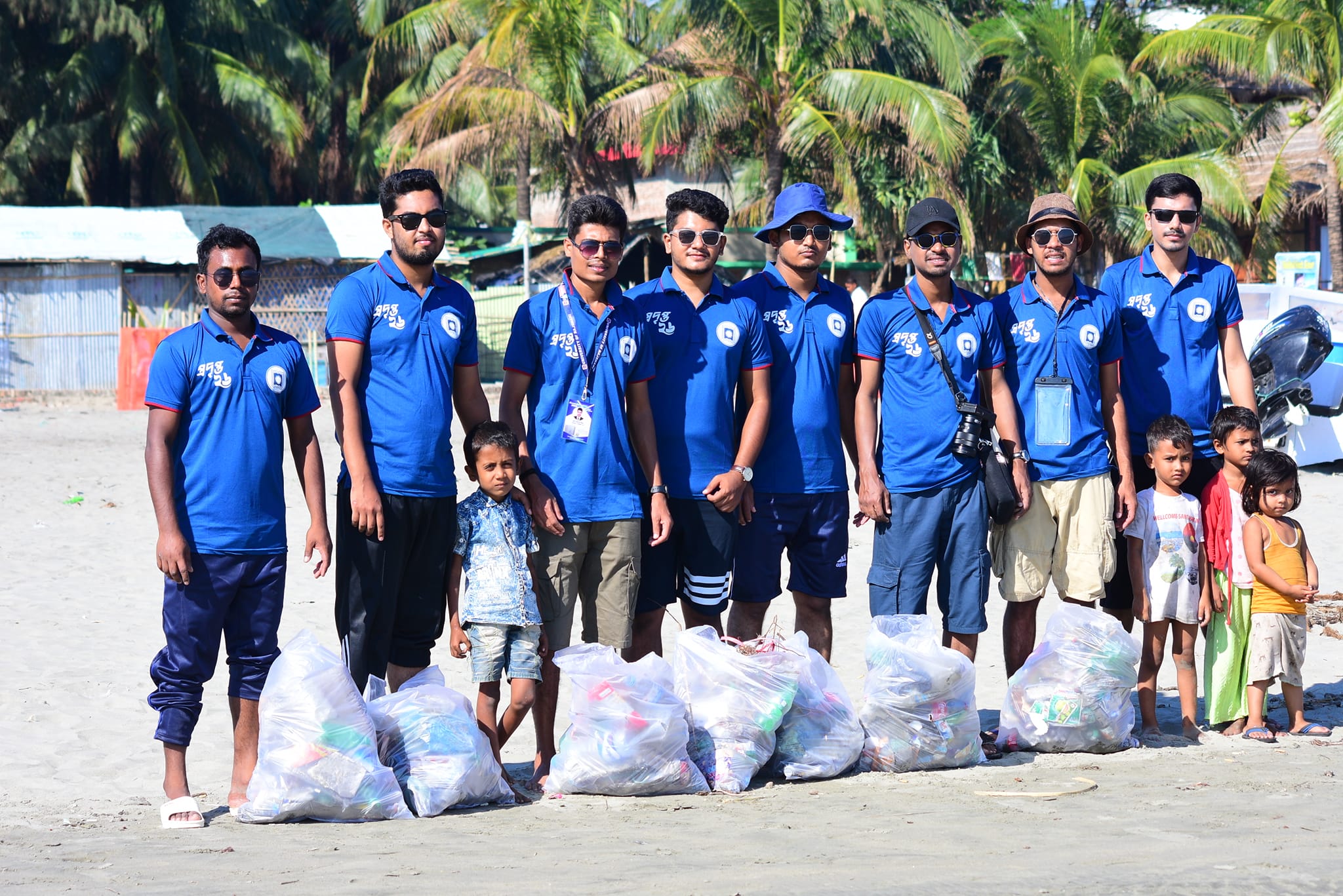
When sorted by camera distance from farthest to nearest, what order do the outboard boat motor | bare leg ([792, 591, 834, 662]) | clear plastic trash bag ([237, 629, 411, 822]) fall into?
the outboard boat motor → bare leg ([792, 591, 834, 662]) → clear plastic trash bag ([237, 629, 411, 822])

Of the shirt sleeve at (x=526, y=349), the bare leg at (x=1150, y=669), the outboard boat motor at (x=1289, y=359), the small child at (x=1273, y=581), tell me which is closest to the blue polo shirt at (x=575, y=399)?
the shirt sleeve at (x=526, y=349)

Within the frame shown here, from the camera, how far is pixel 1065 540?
221 inches

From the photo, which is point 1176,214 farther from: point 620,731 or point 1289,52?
point 1289,52

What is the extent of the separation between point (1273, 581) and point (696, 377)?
2589 mm

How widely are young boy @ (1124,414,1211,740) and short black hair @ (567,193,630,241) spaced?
7.95 feet

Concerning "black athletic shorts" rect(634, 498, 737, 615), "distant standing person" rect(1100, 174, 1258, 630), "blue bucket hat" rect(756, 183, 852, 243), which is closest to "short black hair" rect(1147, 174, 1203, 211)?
"distant standing person" rect(1100, 174, 1258, 630)

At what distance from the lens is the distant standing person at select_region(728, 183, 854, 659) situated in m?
5.34

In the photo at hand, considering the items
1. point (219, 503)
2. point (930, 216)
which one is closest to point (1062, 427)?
point (930, 216)

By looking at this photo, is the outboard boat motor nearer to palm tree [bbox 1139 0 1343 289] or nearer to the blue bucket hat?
palm tree [bbox 1139 0 1343 289]

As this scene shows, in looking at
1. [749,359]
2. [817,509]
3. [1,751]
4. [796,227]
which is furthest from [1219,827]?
[1,751]

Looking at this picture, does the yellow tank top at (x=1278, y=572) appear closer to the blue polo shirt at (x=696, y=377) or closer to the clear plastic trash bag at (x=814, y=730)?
the clear plastic trash bag at (x=814, y=730)

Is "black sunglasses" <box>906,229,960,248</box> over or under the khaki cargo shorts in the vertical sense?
over

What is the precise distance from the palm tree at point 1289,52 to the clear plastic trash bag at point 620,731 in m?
16.8

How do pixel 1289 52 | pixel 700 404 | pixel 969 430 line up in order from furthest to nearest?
pixel 1289 52, pixel 969 430, pixel 700 404
